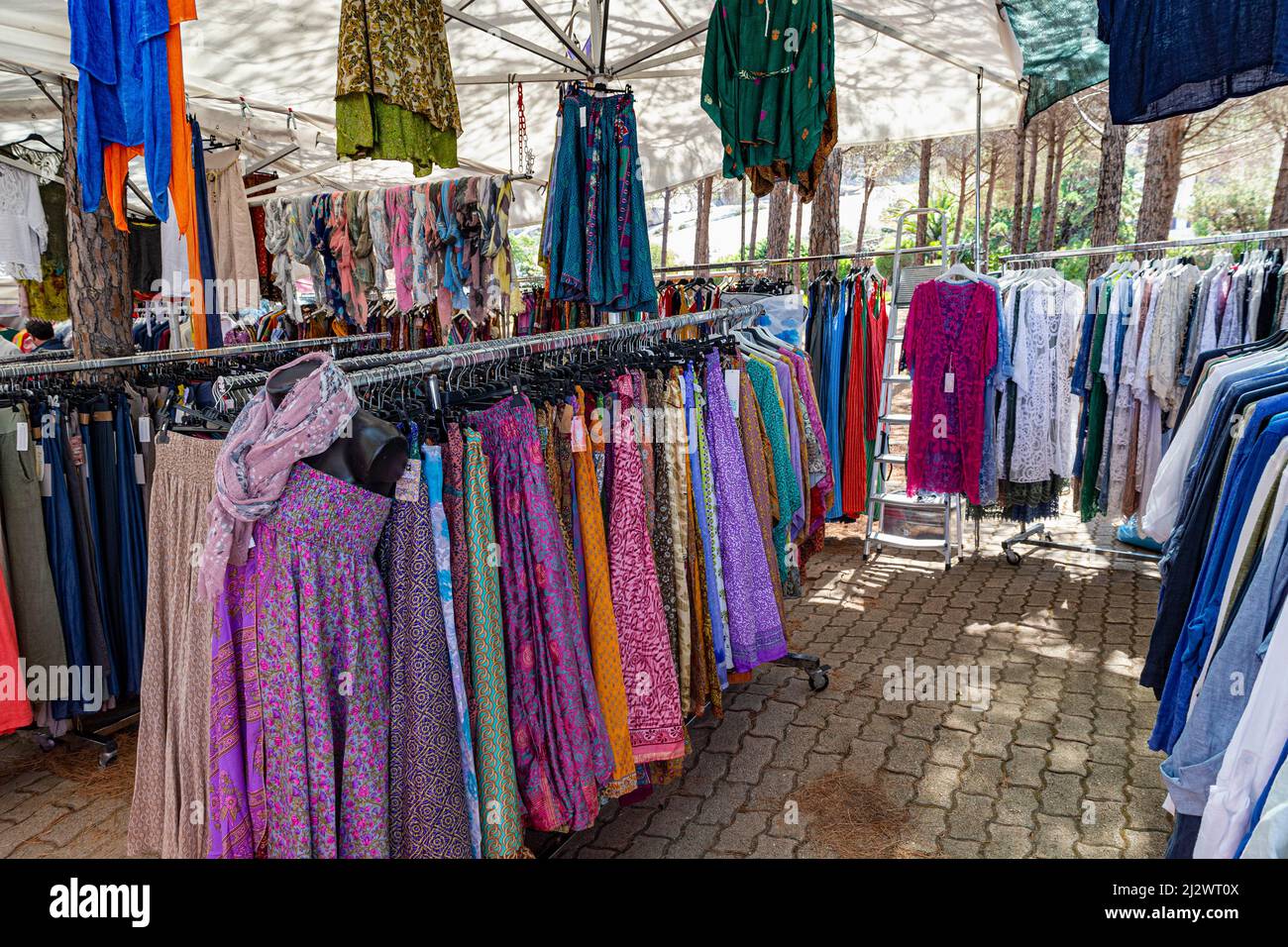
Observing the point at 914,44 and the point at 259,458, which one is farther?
the point at 914,44

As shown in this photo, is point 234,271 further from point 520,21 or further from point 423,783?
point 423,783

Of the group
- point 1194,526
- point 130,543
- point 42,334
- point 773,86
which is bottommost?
point 130,543

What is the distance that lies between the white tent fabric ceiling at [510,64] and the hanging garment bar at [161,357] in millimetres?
1440

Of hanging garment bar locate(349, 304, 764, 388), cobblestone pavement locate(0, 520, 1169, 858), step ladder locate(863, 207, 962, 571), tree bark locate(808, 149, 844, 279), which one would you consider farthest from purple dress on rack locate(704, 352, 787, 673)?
tree bark locate(808, 149, 844, 279)

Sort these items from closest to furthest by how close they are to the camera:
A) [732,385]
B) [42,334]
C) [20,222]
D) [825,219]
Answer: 1. [732,385]
2. [20,222]
3. [42,334]
4. [825,219]

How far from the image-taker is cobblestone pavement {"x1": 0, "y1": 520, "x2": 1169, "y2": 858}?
9.82ft

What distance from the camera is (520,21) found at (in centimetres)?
531

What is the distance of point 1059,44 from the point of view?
163 inches

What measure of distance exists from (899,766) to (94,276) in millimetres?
5007

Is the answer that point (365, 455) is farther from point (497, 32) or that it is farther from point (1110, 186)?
point (1110, 186)

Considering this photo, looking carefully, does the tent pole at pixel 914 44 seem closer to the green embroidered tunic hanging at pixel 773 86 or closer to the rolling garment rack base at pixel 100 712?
the green embroidered tunic hanging at pixel 773 86

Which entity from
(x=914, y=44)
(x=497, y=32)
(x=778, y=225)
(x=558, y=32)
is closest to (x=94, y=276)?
(x=497, y=32)
